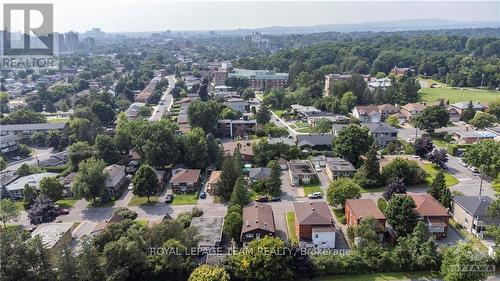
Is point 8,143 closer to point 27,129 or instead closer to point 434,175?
point 27,129

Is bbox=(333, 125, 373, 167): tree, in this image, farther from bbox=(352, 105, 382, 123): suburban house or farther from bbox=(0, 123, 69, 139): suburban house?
bbox=(0, 123, 69, 139): suburban house

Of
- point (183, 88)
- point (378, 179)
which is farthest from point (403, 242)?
point (183, 88)

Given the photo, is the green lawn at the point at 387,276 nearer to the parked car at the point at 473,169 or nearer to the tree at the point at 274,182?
the tree at the point at 274,182

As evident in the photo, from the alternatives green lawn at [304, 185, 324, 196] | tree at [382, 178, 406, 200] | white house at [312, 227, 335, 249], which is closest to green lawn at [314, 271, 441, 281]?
white house at [312, 227, 335, 249]

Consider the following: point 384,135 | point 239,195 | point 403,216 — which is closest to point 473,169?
point 384,135

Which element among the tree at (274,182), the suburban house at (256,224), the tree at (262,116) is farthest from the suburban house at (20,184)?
the tree at (262,116)

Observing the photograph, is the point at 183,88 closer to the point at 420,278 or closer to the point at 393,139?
the point at 393,139
